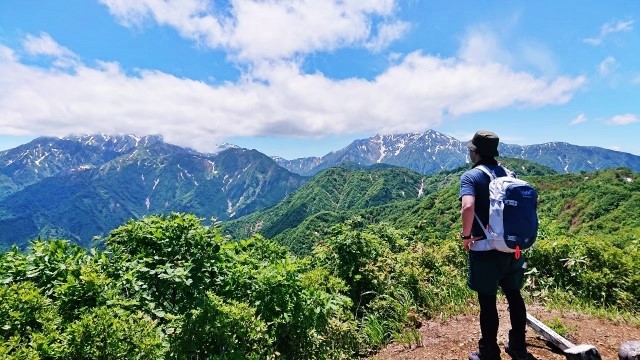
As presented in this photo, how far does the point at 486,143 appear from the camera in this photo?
16.1 feet

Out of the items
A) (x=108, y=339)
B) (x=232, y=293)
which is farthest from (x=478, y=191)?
(x=108, y=339)

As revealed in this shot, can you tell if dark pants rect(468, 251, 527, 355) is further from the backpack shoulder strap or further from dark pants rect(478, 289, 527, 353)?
the backpack shoulder strap

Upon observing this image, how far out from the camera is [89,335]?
3.54m

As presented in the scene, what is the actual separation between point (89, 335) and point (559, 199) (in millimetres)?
131221

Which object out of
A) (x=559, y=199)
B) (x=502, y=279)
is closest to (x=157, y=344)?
(x=502, y=279)

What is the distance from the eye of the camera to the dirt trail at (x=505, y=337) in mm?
5426

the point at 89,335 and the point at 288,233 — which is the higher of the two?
the point at 89,335

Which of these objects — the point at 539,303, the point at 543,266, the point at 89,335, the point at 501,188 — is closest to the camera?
the point at 89,335

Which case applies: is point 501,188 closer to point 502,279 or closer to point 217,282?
point 502,279

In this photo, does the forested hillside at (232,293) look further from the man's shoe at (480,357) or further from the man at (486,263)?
the man at (486,263)

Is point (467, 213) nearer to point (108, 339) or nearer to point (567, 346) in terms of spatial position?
point (567, 346)

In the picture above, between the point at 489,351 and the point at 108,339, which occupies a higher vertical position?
the point at 108,339

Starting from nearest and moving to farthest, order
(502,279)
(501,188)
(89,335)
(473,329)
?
(89,335) < (501,188) < (502,279) < (473,329)

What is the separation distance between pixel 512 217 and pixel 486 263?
64 cm
